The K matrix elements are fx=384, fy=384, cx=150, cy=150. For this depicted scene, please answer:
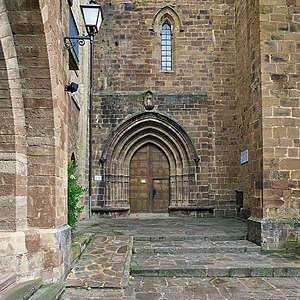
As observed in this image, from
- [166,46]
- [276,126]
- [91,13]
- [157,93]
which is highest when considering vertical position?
[166,46]

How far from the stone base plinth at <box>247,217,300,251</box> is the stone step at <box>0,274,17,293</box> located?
186 inches

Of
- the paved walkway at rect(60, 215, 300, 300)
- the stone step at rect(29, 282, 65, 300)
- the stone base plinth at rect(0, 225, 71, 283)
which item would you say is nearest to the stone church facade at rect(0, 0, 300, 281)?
the paved walkway at rect(60, 215, 300, 300)

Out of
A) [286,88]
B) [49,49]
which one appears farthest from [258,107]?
[49,49]

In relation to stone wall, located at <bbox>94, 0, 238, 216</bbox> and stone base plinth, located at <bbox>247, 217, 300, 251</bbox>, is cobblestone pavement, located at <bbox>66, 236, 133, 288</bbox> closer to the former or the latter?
stone base plinth, located at <bbox>247, 217, 300, 251</bbox>

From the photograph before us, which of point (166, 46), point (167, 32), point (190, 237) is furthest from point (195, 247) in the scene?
point (167, 32)

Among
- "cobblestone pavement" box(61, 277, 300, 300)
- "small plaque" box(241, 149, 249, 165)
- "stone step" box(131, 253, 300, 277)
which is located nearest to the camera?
"cobblestone pavement" box(61, 277, 300, 300)

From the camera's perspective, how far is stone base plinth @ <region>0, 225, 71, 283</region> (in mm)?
4449

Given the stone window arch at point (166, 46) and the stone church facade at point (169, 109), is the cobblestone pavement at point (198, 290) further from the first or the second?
the stone window arch at point (166, 46)

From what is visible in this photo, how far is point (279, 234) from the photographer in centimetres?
732

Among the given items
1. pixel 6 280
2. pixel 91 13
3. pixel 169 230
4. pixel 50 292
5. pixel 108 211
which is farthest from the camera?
pixel 108 211

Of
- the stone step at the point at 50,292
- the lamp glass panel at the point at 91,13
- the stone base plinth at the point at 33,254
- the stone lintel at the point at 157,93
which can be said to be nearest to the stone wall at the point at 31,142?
the stone base plinth at the point at 33,254

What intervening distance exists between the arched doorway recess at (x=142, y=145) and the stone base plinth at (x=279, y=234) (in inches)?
221

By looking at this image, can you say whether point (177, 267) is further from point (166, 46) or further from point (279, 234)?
point (166, 46)

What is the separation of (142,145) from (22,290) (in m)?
9.57
